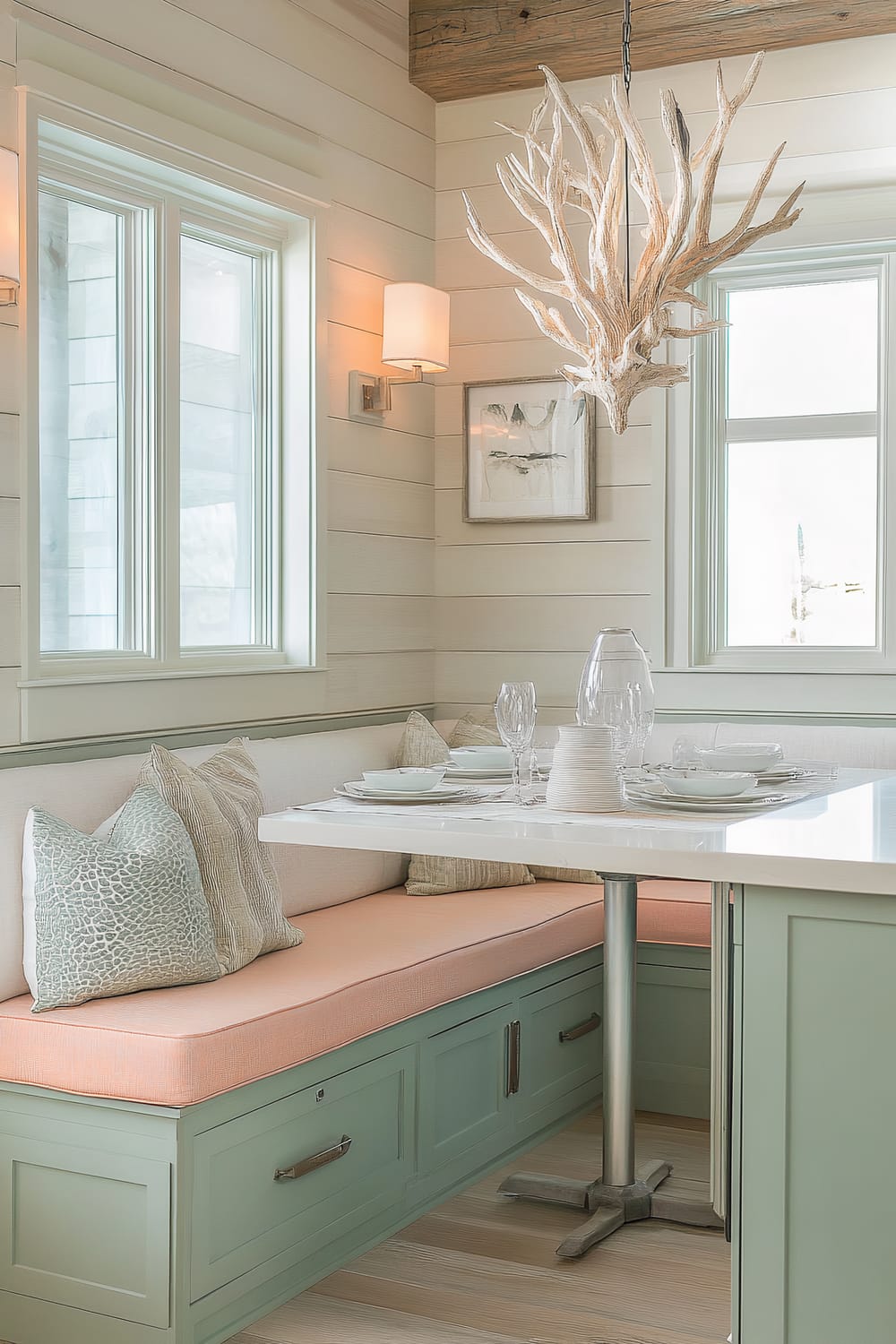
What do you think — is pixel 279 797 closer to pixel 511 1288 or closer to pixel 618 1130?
pixel 618 1130

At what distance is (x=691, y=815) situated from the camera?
227 centimetres

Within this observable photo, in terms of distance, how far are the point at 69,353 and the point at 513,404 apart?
1678 mm

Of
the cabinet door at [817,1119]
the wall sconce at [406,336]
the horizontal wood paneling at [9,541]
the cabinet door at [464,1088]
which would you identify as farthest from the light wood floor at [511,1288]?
the wall sconce at [406,336]

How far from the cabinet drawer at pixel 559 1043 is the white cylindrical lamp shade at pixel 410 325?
1800mm

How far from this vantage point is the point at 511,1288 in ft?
8.33

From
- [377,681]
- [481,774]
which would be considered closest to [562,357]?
[377,681]

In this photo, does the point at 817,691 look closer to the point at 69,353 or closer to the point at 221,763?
the point at 221,763

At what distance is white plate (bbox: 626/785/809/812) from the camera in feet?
7.50

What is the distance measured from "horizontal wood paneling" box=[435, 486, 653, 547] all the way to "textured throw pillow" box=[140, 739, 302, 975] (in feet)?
5.46

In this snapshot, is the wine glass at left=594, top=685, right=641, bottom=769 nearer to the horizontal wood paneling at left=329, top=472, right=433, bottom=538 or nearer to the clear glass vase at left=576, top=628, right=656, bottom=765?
the clear glass vase at left=576, top=628, right=656, bottom=765

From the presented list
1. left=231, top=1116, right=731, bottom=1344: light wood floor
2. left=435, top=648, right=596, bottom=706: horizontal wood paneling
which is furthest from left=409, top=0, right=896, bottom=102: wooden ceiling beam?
left=231, top=1116, right=731, bottom=1344: light wood floor

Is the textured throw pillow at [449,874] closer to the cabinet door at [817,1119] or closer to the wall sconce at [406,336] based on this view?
the wall sconce at [406,336]

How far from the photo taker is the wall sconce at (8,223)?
2.62m

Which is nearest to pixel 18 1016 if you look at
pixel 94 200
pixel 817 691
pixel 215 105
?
pixel 94 200
